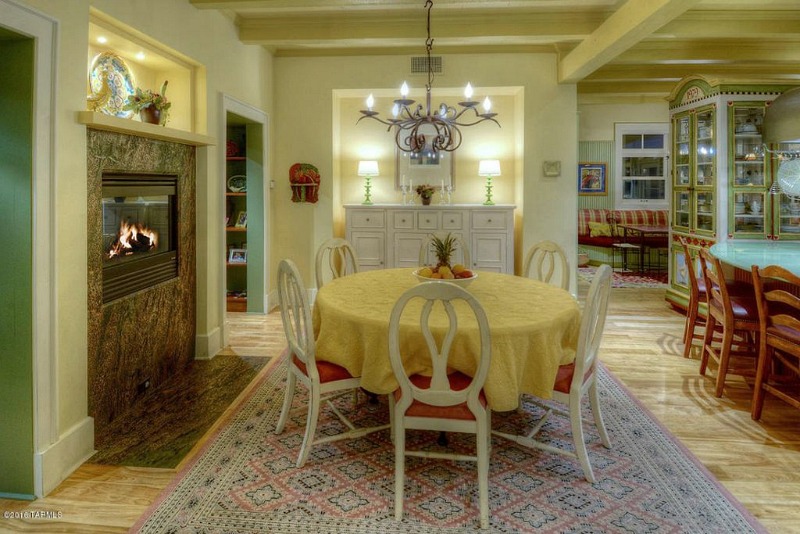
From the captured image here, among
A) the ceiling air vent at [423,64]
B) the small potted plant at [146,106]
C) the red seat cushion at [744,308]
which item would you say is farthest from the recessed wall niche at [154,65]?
the red seat cushion at [744,308]

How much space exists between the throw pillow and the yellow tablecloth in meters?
6.61

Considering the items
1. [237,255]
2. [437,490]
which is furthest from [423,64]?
[437,490]

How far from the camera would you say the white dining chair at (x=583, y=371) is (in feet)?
7.02

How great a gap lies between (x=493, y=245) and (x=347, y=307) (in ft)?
11.2

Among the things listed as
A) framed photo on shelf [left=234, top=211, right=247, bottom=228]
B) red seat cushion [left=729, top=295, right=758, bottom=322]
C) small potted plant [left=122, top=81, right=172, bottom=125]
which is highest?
small potted plant [left=122, top=81, right=172, bottom=125]

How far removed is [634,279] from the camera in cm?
755

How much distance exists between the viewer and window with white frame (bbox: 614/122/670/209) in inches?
355

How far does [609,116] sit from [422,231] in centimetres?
534

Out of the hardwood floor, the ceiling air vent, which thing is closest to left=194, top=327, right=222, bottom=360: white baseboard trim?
the hardwood floor

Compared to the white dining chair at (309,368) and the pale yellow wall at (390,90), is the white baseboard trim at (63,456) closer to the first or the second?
the white dining chair at (309,368)

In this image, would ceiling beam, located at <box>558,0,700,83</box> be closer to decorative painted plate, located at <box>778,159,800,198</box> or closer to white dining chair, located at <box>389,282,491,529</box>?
decorative painted plate, located at <box>778,159,800,198</box>

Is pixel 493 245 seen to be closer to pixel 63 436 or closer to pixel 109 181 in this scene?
pixel 109 181

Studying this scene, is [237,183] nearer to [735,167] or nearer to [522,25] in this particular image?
[522,25]

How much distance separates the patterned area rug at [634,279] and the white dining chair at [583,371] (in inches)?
200
